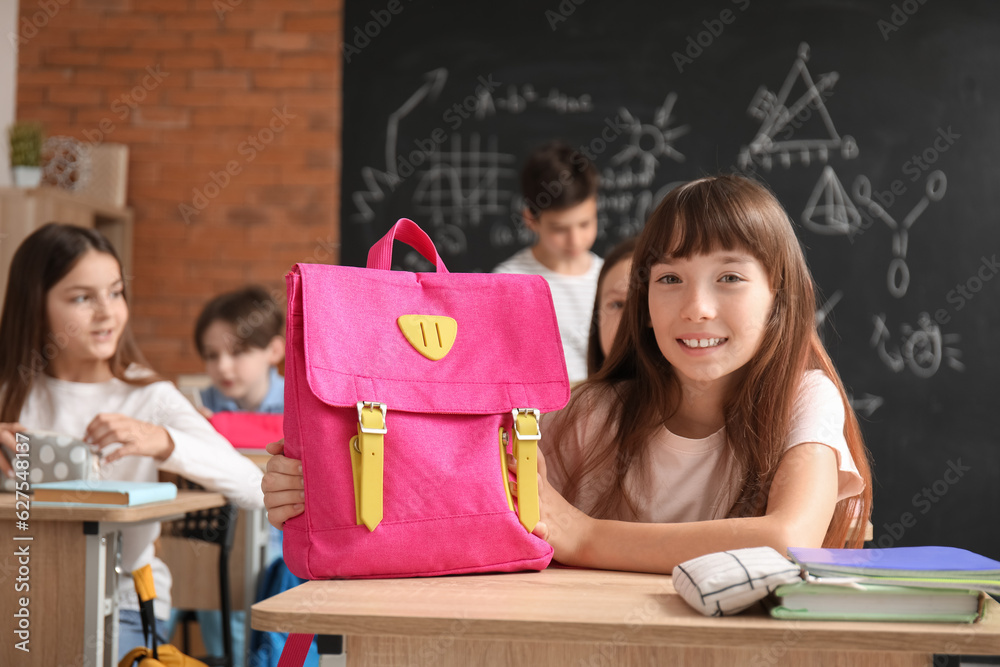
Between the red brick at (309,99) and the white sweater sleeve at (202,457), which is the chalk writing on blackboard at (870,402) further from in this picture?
the red brick at (309,99)

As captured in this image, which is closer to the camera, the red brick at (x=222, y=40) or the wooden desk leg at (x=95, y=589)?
the wooden desk leg at (x=95, y=589)

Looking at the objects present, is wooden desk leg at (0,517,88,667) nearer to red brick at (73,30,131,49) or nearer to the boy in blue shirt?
the boy in blue shirt

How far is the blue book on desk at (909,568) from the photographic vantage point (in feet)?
2.64

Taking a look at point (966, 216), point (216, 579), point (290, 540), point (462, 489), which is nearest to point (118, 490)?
point (290, 540)

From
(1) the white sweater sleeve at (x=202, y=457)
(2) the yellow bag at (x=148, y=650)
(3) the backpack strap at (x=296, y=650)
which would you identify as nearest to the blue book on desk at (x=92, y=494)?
(2) the yellow bag at (x=148, y=650)

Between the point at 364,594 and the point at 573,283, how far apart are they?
2.38 metres

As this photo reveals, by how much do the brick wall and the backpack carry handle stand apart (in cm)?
313

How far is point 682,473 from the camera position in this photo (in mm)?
1346

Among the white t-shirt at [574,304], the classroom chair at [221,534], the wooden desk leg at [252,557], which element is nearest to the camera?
the classroom chair at [221,534]

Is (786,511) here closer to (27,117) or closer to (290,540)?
(290,540)

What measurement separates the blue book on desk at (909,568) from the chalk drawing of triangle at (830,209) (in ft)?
10.1

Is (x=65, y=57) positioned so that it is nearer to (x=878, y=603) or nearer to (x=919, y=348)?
(x=919, y=348)

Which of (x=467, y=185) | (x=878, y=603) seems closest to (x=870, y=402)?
(x=467, y=185)

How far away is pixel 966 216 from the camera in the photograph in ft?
12.1
